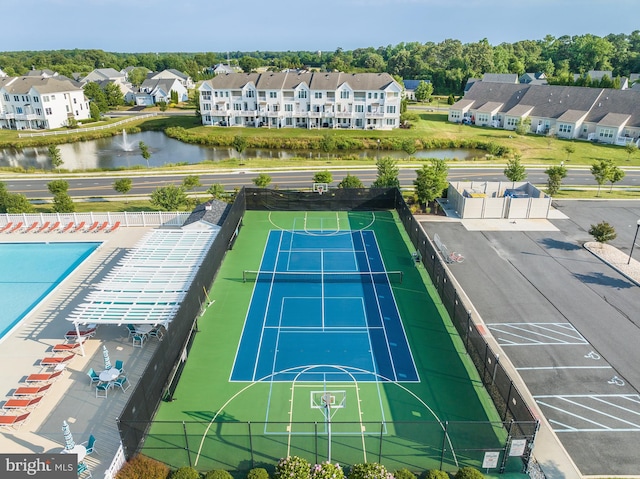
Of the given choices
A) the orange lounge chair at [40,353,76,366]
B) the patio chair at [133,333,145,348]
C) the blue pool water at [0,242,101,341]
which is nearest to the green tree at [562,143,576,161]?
the blue pool water at [0,242,101,341]

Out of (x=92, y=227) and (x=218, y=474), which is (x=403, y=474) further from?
(x=92, y=227)

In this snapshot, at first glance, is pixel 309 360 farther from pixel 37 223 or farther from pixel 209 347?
pixel 37 223

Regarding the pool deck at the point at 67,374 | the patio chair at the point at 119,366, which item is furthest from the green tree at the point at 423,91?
the patio chair at the point at 119,366

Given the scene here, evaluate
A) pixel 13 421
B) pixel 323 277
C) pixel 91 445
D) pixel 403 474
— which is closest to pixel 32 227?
pixel 13 421

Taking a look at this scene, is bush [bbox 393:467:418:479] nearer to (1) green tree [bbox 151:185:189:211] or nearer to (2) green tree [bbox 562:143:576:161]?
(1) green tree [bbox 151:185:189:211]

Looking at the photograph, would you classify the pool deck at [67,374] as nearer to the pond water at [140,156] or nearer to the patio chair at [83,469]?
the patio chair at [83,469]

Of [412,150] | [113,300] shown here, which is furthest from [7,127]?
[113,300]
